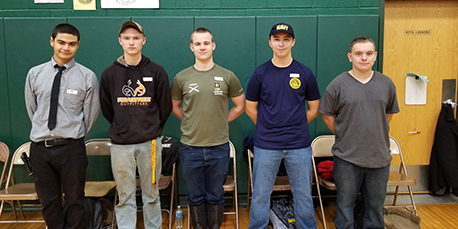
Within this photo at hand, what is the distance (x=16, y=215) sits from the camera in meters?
3.50

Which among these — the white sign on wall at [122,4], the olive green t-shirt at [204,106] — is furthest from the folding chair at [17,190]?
the white sign on wall at [122,4]

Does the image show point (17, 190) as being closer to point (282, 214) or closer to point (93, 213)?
point (93, 213)

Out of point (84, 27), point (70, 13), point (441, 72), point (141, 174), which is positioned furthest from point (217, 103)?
point (441, 72)

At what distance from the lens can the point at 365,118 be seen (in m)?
2.56

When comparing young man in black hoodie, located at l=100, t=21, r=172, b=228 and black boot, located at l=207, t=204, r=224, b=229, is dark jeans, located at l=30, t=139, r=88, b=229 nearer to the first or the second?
young man in black hoodie, located at l=100, t=21, r=172, b=228

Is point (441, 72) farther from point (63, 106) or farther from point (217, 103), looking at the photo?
point (63, 106)

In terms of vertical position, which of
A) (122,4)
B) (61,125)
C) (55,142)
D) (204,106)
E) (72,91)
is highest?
(122,4)

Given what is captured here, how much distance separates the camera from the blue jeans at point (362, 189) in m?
2.63

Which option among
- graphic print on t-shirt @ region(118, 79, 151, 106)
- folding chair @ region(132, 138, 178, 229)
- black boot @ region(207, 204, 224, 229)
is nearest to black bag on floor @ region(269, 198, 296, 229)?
black boot @ region(207, 204, 224, 229)

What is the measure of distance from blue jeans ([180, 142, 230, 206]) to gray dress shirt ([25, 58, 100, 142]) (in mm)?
886

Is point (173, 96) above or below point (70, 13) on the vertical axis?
below

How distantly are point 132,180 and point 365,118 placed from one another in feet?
6.68

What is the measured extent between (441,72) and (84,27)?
172 inches

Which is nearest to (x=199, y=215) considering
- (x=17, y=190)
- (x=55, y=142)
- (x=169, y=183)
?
(x=169, y=183)
